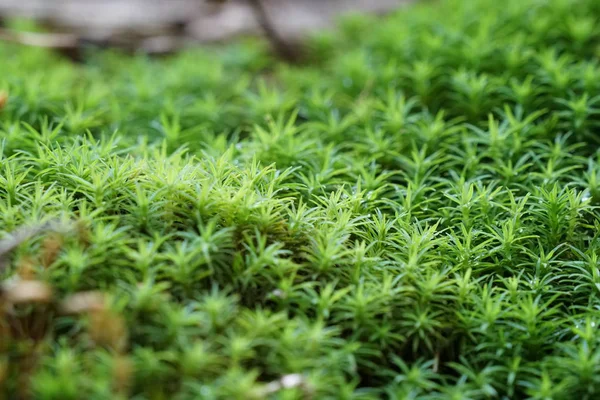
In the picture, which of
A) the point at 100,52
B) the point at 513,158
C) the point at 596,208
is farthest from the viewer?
the point at 100,52

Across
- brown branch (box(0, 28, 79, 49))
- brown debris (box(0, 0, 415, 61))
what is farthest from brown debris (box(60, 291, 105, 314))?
brown debris (box(0, 0, 415, 61))

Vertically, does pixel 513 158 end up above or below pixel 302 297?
above

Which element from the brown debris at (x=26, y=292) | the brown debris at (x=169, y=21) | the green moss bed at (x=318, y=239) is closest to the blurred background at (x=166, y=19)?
the brown debris at (x=169, y=21)

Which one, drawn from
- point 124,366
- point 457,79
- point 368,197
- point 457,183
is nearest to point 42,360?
point 124,366

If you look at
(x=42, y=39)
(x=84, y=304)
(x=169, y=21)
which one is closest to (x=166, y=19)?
(x=169, y=21)

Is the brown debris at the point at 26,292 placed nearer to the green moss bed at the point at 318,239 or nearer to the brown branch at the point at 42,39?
the green moss bed at the point at 318,239

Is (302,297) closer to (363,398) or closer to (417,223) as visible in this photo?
(363,398)

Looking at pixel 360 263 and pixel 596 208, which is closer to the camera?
pixel 360 263
